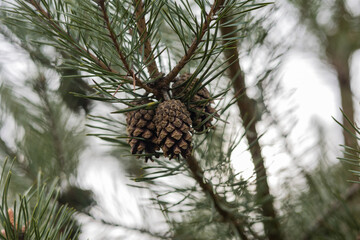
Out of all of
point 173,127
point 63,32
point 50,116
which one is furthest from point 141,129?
point 50,116

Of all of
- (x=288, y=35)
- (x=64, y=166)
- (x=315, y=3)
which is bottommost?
(x=64, y=166)

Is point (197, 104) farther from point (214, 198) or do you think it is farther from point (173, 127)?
point (214, 198)

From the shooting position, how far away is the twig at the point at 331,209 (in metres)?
0.63

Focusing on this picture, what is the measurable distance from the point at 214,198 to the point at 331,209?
0.78 ft

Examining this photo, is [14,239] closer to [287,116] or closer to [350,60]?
[287,116]

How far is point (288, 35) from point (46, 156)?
67cm

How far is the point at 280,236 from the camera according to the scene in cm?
71

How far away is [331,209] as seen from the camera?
654 mm

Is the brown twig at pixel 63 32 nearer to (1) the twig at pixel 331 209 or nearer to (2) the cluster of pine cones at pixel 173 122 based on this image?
(2) the cluster of pine cones at pixel 173 122

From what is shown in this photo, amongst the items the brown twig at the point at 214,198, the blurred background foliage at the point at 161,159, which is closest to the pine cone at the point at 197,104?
the brown twig at the point at 214,198

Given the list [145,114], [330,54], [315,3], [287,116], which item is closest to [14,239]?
[145,114]

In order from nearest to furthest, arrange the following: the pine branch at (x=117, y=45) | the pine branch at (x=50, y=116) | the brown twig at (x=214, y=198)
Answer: the pine branch at (x=117, y=45)
the brown twig at (x=214, y=198)
the pine branch at (x=50, y=116)

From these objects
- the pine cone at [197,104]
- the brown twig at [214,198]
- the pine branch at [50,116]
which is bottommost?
the brown twig at [214,198]

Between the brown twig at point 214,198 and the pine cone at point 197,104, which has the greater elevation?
the pine cone at point 197,104
